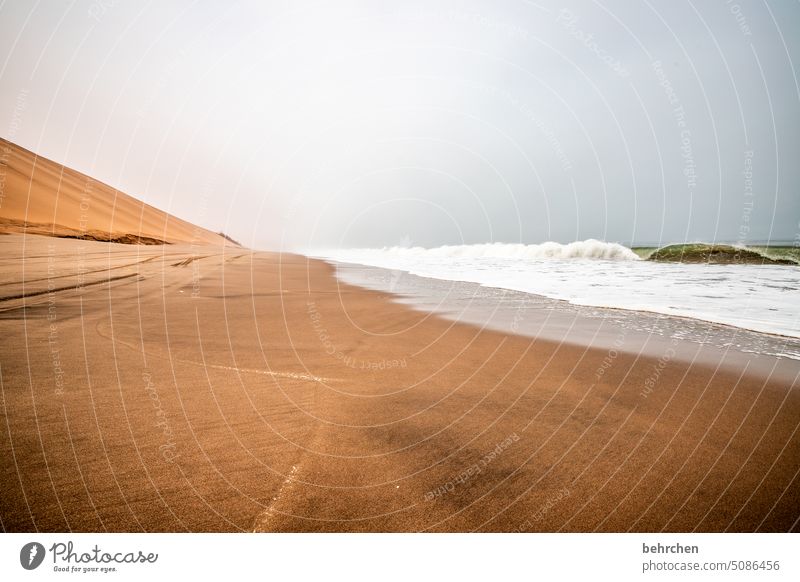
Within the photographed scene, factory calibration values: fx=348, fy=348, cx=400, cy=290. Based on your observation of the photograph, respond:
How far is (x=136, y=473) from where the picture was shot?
2117 mm

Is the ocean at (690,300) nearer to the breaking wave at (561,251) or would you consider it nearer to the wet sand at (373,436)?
the wet sand at (373,436)

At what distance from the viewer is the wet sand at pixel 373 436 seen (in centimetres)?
199

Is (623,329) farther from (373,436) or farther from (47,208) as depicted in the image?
(47,208)

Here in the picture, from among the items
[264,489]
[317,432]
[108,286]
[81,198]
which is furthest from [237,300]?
[81,198]

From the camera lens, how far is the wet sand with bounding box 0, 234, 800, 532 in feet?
6.51

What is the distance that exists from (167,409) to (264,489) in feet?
4.71
